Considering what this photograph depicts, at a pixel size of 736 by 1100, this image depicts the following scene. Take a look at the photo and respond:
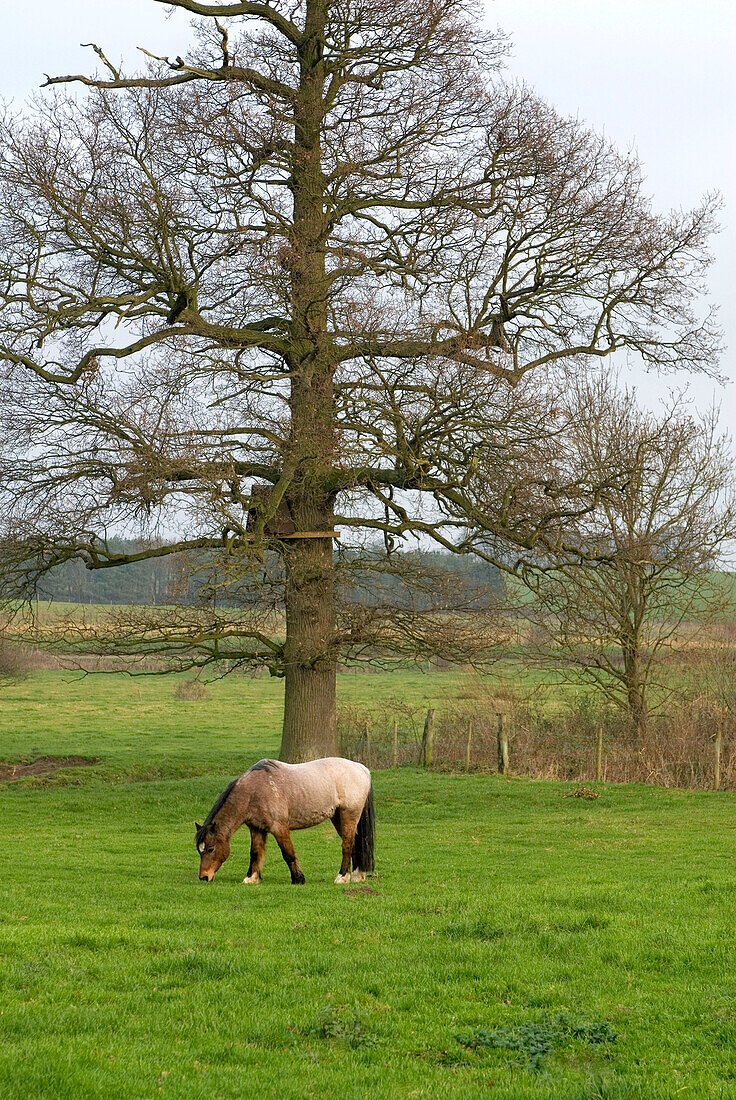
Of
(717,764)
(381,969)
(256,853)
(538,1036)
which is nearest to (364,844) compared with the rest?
(256,853)

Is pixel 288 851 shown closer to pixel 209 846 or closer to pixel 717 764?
pixel 209 846

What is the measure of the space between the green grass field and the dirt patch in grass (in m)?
9.77

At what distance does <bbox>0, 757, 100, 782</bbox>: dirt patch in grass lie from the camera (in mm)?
26528

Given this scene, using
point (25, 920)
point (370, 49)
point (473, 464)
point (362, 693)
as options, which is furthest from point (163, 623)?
point (362, 693)

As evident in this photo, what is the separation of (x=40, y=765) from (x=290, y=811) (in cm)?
1741

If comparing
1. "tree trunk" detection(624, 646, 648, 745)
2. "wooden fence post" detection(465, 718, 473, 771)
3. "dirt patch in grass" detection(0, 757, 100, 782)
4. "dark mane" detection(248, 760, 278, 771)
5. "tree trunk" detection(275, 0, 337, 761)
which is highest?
"tree trunk" detection(275, 0, 337, 761)

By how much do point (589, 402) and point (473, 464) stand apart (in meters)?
12.1

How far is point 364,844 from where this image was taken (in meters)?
12.8

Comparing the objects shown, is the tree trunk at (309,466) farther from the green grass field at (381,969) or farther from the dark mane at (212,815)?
the dark mane at (212,815)

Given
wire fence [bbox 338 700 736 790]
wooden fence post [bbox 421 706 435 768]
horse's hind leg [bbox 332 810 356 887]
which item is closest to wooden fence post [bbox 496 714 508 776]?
wire fence [bbox 338 700 736 790]

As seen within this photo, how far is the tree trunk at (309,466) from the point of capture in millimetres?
18266

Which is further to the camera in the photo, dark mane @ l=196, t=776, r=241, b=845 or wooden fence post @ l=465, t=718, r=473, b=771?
wooden fence post @ l=465, t=718, r=473, b=771

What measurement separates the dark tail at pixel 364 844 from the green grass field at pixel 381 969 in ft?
0.84

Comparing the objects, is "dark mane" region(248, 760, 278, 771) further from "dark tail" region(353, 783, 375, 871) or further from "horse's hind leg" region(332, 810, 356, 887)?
"dark tail" region(353, 783, 375, 871)
